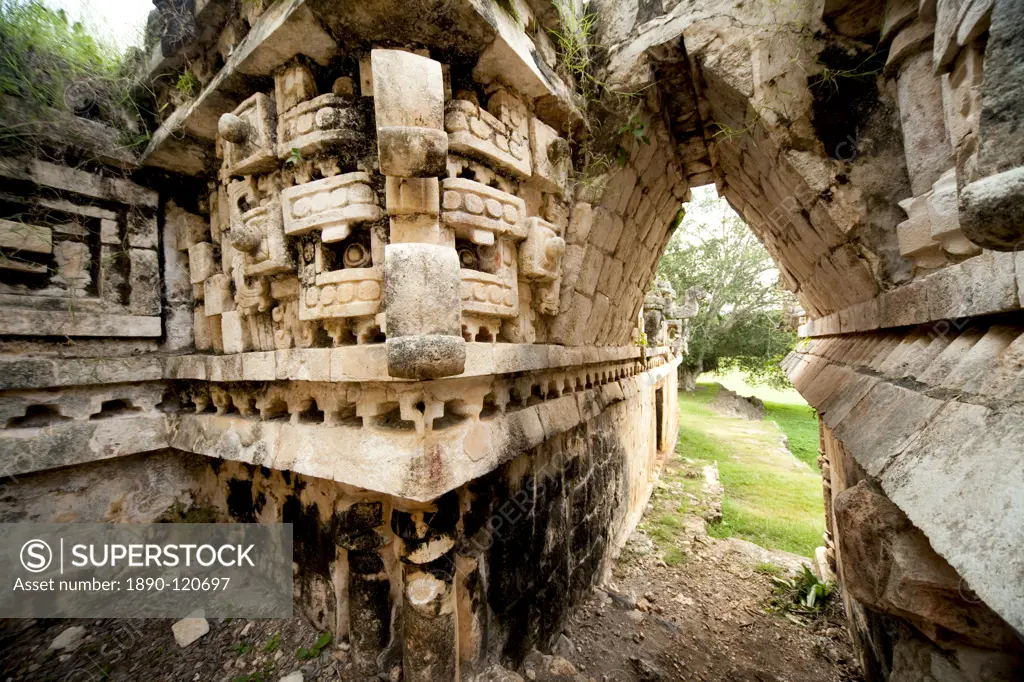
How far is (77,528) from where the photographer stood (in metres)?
2.45

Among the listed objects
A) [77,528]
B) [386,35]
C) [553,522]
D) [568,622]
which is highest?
[386,35]

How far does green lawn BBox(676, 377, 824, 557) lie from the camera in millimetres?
5371

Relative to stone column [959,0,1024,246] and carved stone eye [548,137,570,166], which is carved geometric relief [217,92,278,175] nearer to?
carved stone eye [548,137,570,166]

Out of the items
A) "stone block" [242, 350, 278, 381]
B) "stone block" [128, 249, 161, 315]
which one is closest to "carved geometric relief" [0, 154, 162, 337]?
"stone block" [128, 249, 161, 315]

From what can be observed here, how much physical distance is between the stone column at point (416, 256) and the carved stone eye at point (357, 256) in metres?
0.32

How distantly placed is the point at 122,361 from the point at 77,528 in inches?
43.8

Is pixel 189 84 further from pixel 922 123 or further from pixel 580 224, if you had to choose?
pixel 922 123

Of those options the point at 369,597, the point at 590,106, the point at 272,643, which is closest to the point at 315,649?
the point at 272,643

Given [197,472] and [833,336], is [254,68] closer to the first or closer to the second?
[197,472]

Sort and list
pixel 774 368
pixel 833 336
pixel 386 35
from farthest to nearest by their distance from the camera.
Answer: pixel 774 368 → pixel 833 336 → pixel 386 35

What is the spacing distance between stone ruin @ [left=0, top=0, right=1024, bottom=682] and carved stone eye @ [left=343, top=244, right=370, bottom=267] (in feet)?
0.04

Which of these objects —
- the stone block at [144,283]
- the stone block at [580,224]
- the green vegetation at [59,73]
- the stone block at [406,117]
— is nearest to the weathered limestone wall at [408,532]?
the stone block at [144,283]

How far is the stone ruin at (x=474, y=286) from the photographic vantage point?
1096 mm

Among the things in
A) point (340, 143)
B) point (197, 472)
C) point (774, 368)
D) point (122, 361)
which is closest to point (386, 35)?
point (340, 143)
